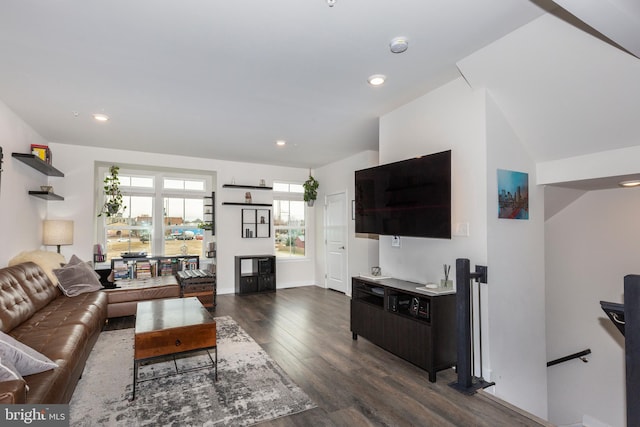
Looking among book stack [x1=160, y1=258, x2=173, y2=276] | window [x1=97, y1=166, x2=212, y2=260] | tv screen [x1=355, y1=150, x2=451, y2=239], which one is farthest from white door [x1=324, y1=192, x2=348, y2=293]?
book stack [x1=160, y1=258, x2=173, y2=276]

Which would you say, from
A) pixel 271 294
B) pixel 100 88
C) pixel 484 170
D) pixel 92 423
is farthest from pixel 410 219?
pixel 271 294

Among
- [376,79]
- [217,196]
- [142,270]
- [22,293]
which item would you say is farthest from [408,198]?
[142,270]

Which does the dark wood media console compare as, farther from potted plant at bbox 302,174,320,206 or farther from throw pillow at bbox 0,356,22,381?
potted plant at bbox 302,174,320,206

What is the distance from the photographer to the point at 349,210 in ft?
20.3

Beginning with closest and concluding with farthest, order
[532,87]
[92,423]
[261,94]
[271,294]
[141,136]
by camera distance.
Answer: [92,423]
[532,87]
[261,94]
[141,136]
[271,294]

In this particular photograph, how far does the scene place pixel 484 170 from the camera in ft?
9.05

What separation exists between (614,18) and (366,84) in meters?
1.80

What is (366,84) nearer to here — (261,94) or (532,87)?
(261,94)

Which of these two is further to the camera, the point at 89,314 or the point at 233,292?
the point at 233,292

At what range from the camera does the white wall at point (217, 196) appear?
520 centimetres

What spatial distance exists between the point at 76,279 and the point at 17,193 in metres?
1.24

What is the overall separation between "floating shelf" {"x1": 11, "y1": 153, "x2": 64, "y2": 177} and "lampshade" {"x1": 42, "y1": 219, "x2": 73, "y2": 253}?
0.71 m

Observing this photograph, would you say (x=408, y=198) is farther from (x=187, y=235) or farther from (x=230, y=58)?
(x=187, y=235)

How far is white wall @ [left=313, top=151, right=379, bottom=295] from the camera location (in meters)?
5.68
